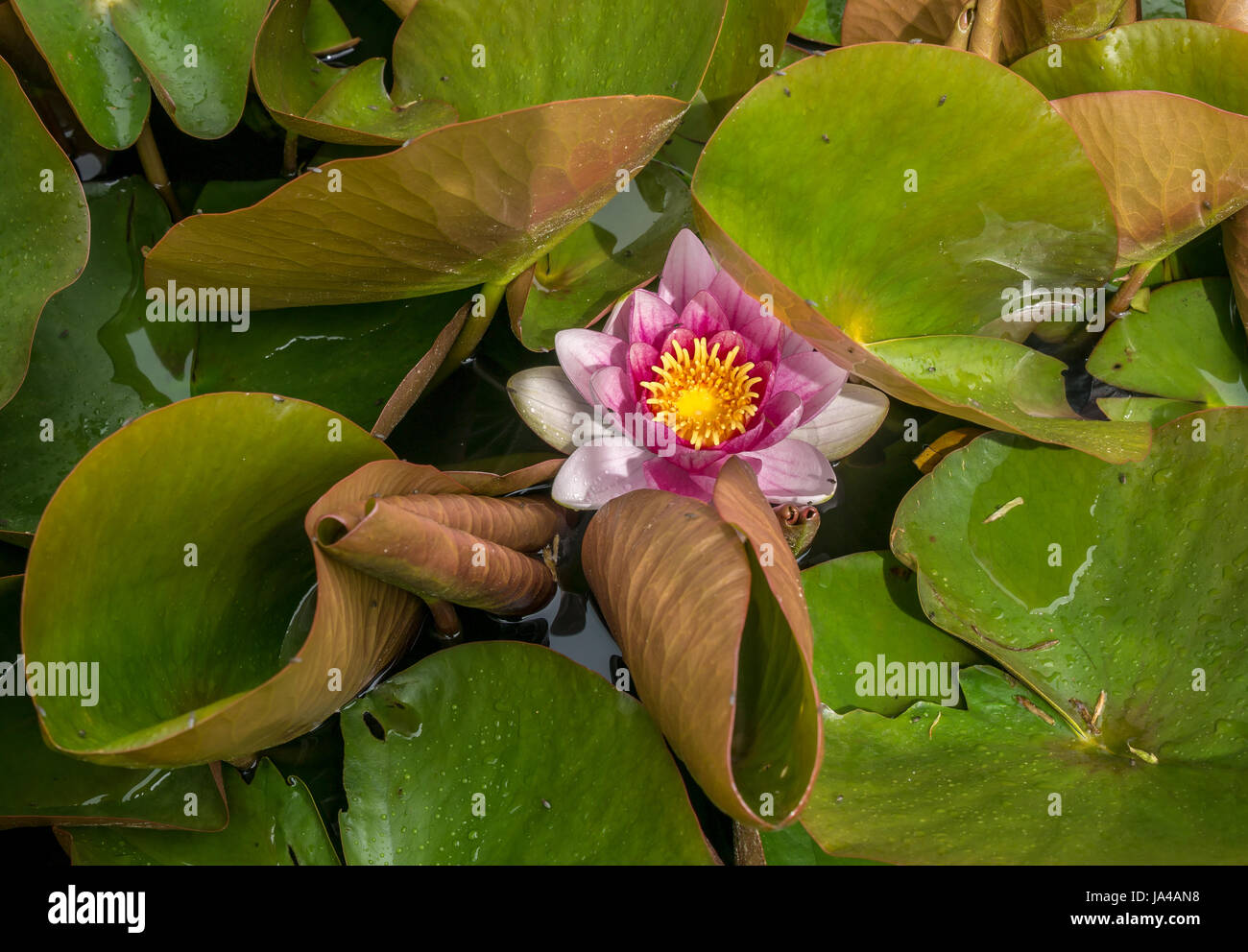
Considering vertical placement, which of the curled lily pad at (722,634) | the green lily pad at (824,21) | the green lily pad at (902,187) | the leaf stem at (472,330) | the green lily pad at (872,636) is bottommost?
the green lily pad at (872,636)

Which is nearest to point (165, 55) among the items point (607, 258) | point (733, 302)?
point (607, 258)

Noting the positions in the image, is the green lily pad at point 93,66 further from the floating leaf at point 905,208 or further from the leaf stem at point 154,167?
the floating leaf at point 905,208

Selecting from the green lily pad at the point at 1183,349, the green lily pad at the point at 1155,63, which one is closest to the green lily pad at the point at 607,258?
the green lily pad at the point at 1155,63

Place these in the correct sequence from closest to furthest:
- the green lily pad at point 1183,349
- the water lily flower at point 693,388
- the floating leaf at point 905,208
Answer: the floating leaf at point 905,208 → the water lily flower at point 693,388 → the green lily pad at point 1183,349

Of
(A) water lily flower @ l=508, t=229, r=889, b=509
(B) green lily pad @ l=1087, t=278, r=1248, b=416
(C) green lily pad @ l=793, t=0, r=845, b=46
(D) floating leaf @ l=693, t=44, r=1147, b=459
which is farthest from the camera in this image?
(C) green lily pad @ l=793, t=0, r=845, b=46

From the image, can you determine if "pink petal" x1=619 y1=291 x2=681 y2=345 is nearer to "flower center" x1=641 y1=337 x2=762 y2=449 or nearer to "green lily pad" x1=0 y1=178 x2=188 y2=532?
"flower center" x1=641 y1=337 x2=762 y2=449

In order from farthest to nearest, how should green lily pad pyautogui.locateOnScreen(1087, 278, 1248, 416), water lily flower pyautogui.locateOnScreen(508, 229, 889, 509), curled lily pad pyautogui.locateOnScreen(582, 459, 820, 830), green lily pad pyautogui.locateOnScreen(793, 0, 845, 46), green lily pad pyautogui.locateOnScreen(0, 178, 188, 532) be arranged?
green lily pad pyautogui.locateOnScreen(793, 0, 845, 46) < green lily pad pyautogui.locateOnScreen(1087, 278, 1248, 416) < green lily pad pyautogui.locateOnScreen(0, 178, 188, 532) < water lily flower pyautogui.locateOnScreen(508, 229, 889, 509) < curled lily pad pyautogui.locateOnScreen(582, 459, 820, 830)

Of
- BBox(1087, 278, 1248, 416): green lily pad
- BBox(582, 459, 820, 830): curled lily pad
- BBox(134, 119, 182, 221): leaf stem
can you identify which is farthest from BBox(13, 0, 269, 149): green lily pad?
BBox(1087, 278, 1248, 416): green lily pad

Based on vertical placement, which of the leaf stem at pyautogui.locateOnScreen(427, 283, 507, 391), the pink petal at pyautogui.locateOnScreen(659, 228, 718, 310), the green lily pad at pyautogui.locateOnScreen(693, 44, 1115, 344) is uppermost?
the green lily pad at pyautogui.locateOnScreen(693, 44, 1115, 344)
